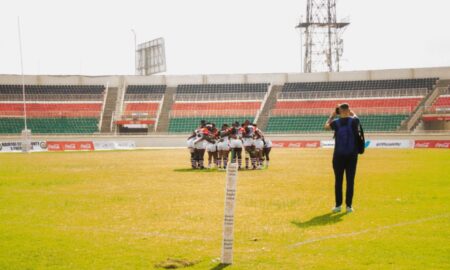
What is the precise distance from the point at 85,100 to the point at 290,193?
6293 centimetres

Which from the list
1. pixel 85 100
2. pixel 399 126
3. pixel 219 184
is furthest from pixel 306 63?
→ pixel 219 184

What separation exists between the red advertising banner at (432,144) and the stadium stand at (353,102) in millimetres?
7693

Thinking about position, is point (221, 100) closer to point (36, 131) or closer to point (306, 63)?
point (306, 63)

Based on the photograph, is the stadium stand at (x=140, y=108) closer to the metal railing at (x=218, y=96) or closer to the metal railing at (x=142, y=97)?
the metal railing at (x=142, y=97)

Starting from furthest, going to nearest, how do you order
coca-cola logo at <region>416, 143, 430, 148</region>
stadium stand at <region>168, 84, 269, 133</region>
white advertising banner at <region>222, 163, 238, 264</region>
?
stadium stand at <region>168, 84, 269, 133</region>
coca-cola logo at <region>416, 143, 430, 148</region>
white advertising banner at <region>222, 163, 238, 264</region>

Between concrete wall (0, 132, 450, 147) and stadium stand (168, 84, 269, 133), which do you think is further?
stadium stand (168, 84, 269, 133)

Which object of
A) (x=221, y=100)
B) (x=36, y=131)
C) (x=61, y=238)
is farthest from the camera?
(x=221, y=100)

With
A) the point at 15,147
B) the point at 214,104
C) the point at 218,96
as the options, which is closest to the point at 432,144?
the point at 214,104

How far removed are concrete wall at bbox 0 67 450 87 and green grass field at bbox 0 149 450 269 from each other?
56.6m

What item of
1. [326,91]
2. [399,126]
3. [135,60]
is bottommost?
[399,126]

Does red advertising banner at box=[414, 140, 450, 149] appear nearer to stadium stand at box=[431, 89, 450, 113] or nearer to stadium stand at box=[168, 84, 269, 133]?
stadium stand at box=[431, 89, 450, 113]

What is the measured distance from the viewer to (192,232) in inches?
405

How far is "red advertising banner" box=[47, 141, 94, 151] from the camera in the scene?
5881 centimetres

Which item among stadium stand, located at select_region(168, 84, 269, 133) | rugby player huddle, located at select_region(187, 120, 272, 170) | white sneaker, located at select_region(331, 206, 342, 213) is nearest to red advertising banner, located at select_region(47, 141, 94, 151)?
stadium stand, located at select_region(168, 84, 269, 133)
